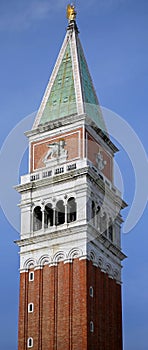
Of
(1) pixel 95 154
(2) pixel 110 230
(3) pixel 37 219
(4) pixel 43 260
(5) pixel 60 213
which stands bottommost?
(4) pixel 43 260

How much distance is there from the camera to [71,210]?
227 ft

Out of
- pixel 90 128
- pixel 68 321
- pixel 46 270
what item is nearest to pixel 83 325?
pixel 68 321

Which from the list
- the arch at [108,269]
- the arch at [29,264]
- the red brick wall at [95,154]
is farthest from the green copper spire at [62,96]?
the arch at [108,269]

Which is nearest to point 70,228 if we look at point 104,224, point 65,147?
point 104,224

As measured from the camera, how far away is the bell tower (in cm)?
6412

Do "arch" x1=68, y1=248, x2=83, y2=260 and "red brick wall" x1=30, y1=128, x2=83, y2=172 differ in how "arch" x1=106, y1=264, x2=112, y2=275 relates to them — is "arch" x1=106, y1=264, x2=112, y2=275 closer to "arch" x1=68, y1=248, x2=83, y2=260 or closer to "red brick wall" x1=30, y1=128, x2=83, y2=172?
"arch" x1=68, y1=248, x2=83, y2=260

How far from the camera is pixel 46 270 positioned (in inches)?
2628

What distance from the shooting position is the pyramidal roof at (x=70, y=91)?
242 feet

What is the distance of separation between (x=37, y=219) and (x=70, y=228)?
4.65m

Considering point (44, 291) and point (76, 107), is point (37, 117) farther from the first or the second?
point (44, 291)

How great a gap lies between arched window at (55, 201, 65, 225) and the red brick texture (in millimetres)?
4453

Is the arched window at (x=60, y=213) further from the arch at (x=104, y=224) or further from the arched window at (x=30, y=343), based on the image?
the arched window at (x=30, y=343)

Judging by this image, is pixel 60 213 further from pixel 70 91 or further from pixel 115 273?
pixel 70 91

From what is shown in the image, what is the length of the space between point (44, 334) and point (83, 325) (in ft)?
12.1
